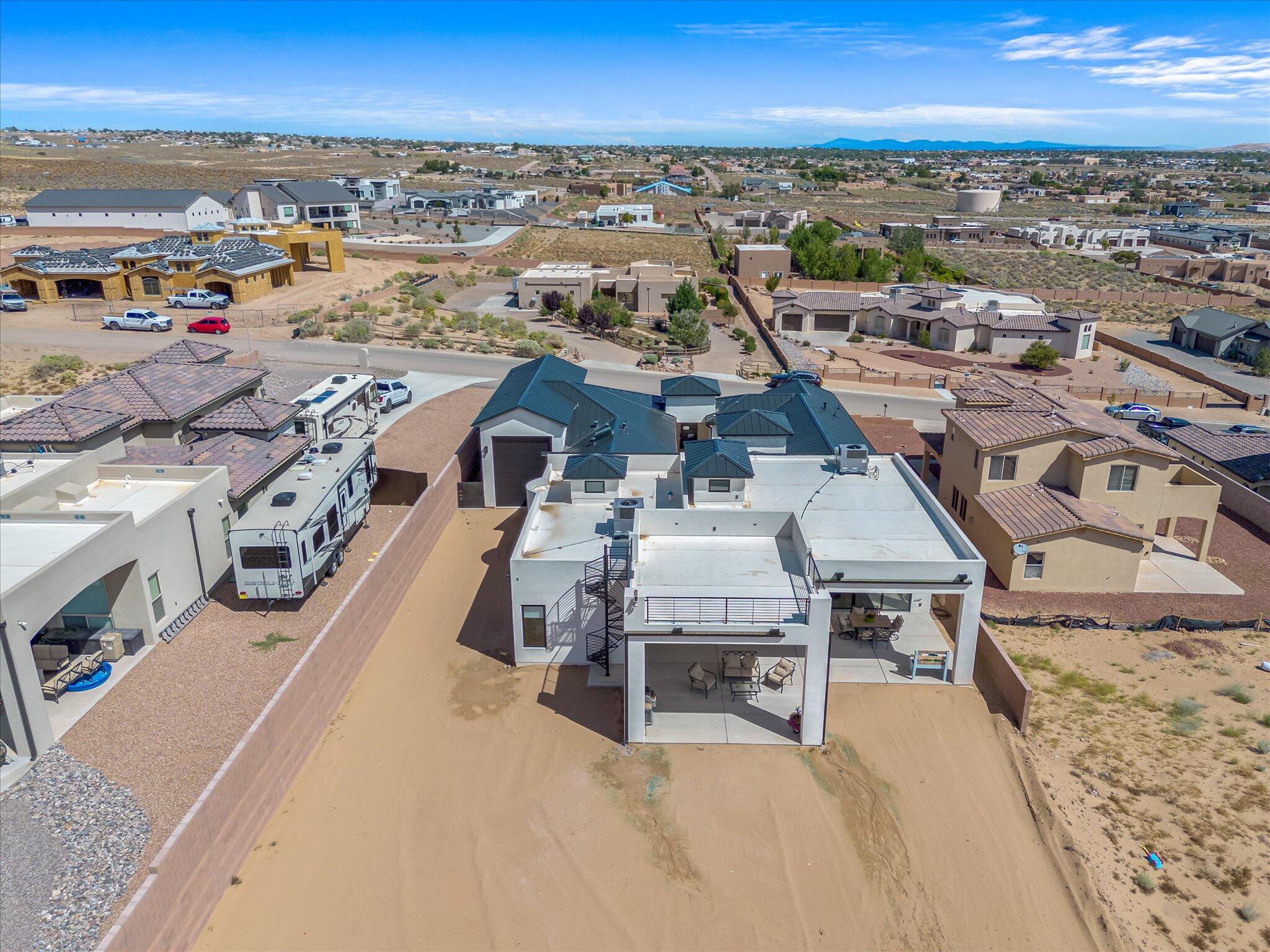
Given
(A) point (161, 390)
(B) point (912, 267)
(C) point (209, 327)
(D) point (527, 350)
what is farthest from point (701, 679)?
(B) point (912, 267)

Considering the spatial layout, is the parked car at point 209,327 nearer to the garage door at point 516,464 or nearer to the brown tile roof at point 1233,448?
the garage door at point 516,464

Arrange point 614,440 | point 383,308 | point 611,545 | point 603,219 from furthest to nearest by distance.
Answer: point 603,219 → point 383,308 → point 614,440 → point 611,545

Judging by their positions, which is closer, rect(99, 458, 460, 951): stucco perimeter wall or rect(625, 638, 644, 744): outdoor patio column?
rect(99, 458, 460, 951): stucco perimeter wall

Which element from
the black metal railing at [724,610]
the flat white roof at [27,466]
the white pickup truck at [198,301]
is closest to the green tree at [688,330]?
the white pickup truck at [198,301]

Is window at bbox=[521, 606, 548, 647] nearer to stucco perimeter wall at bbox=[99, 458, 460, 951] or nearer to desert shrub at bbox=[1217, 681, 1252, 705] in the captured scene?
stucco perimeter wall at bbox=[99, 458, 460, 951]

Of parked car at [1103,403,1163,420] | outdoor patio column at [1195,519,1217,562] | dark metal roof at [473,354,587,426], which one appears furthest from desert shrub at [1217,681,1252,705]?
parked car at [1103,403,1163,420]

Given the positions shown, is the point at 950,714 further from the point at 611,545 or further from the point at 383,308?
the point at 383,308

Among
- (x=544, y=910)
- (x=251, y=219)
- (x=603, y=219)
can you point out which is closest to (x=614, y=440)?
(x=544, y=910)
